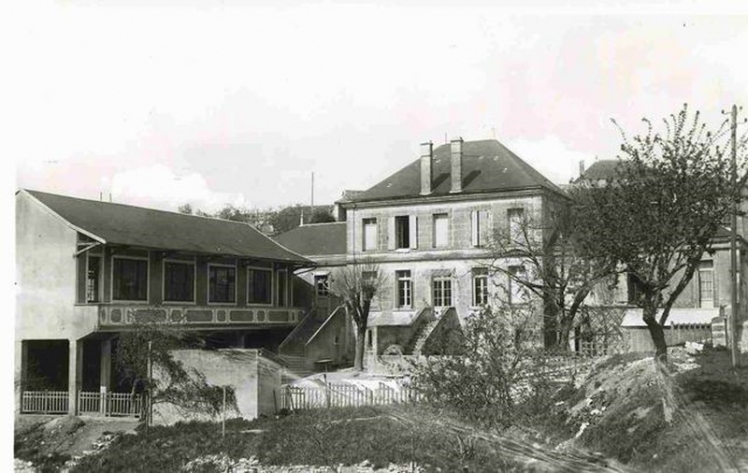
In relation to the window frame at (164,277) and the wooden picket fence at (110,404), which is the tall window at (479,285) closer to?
the window frame at (164,277)

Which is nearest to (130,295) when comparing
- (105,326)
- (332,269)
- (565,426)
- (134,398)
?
(105,326)

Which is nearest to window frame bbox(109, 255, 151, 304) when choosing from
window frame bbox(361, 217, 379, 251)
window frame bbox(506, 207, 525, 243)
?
window frame bbox(361, 217, 379, 251)

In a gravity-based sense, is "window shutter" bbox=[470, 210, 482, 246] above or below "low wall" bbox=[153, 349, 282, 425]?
above

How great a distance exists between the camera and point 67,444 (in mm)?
24094

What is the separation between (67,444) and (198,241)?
10.3m

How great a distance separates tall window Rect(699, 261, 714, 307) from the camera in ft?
104

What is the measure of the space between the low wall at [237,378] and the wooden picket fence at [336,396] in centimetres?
55

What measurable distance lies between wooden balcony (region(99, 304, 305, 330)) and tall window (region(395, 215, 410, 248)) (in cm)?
539

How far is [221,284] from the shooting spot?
32.9m

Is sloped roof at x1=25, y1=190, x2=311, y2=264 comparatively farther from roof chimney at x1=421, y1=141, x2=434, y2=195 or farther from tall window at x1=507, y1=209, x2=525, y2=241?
tall window at x1=507, y1=209, x2=525, y2=241

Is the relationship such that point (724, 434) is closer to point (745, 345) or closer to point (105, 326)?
point (745, 345)

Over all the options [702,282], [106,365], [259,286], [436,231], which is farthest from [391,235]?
[106,365]

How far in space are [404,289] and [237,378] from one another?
1384cm

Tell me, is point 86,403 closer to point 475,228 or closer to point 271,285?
point 271,285
